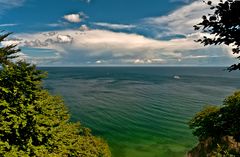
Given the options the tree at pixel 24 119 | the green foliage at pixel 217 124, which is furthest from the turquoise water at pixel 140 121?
the tree at pixel 24 119

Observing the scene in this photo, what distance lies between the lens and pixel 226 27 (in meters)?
9.09

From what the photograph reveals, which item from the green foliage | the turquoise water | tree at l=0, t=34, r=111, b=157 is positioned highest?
tree at l=0, t=34, r=111, b=157

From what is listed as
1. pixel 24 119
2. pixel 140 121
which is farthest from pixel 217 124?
pixel 140 121

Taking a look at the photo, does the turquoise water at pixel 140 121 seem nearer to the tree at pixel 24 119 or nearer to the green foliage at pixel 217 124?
the green foliage at pixel 217 124

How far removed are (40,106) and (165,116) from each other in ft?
221

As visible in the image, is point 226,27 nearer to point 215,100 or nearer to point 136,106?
point 136,106

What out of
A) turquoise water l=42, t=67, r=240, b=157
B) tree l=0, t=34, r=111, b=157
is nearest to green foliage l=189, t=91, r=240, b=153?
turquoise water l=42, t=67, r=240, b=157

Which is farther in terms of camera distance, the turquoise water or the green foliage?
the turquoise water

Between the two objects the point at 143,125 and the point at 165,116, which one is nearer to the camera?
the point at 143,125

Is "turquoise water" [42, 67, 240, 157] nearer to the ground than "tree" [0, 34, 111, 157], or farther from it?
nearer to the ground

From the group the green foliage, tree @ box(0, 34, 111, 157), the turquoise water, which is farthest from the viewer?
the turquoise water

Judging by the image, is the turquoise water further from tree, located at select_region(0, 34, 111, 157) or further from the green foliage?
tree, located at select_region(0, 34, 111, 157)

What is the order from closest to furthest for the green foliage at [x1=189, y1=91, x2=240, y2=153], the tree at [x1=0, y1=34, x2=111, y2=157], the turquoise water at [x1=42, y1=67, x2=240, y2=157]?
the tree at [x1=0, y1=34, x2=111, y2=157] → the green foliage at [x1=189, y1=91, x2=240, y2=153] → the turquoise water at [x1=42, y1=67, x2=240, y2=157]

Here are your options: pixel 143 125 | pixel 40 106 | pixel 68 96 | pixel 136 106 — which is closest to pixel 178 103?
pixel 136 106
